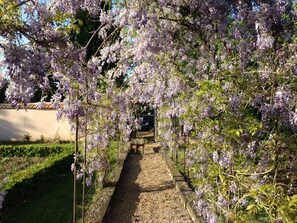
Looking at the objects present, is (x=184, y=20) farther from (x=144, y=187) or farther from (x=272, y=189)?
(x=144, y=187)

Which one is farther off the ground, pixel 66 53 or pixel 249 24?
pixel 249 24

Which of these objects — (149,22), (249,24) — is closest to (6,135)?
(149,22)

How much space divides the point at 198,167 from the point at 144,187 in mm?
3319

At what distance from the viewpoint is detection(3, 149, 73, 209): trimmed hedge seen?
669 centimetres

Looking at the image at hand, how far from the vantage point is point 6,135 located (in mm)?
17750

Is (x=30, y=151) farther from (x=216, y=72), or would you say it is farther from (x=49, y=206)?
(x=216, y=72)

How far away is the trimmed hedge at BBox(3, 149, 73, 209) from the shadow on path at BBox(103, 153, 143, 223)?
171 cm

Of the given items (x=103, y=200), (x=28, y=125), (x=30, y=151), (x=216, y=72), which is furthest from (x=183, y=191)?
(x=28, y=125)

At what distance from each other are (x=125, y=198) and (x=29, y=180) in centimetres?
207

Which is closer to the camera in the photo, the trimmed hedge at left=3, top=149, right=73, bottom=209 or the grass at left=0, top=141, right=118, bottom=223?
the grass at left=0, top=141, right=118, bottom=223

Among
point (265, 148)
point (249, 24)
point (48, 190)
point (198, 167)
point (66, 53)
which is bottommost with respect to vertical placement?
point (48, 190)

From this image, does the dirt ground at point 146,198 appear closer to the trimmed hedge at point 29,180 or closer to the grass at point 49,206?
the grass at point 49,206

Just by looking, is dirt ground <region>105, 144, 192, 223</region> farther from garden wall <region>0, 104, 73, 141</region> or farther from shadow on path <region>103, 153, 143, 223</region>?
garden wall <region>0, 104, 73, 141</region>

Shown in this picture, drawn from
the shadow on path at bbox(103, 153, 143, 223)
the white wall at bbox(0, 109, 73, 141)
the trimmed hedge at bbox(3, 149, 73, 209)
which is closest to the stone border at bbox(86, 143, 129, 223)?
the shadow on path at bbox(103, 153, 143, 223)
